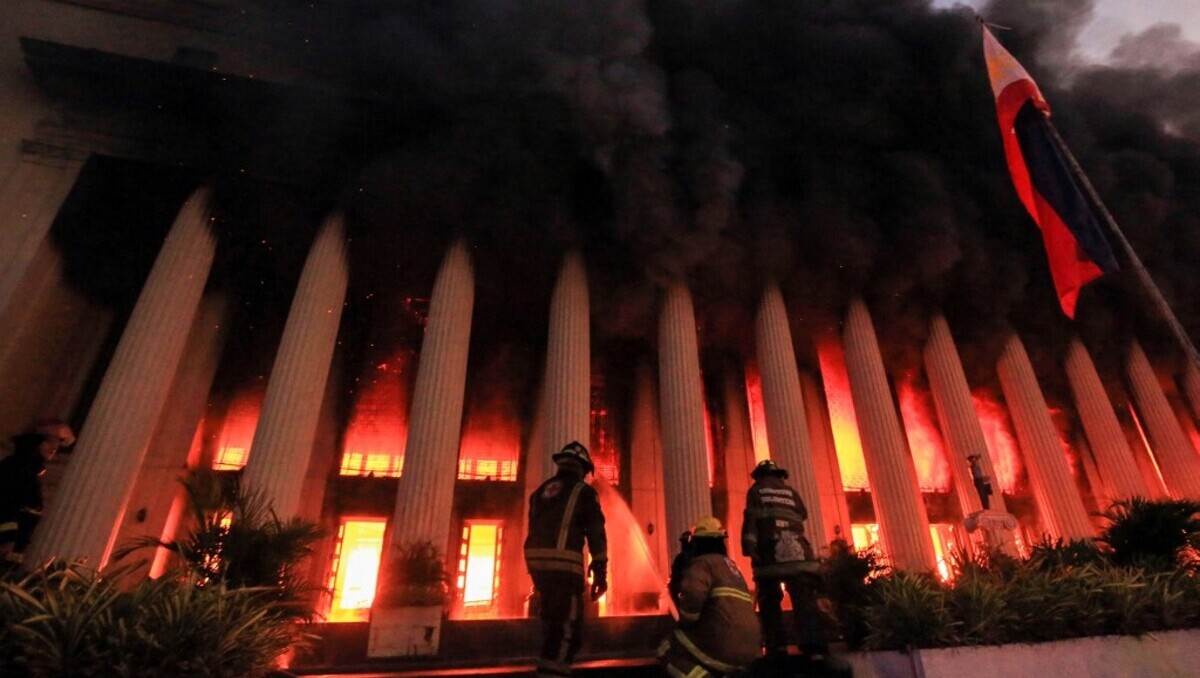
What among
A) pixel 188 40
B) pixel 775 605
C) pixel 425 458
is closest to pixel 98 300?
pixel 188 40

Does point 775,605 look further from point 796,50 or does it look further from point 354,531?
point 796,50

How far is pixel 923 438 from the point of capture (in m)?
19.8

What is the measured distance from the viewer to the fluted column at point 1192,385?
19.1 m

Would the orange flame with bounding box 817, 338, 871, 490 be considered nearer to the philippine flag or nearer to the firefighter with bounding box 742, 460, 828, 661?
the philippine flag

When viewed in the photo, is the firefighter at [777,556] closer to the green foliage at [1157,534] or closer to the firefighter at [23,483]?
the green foliage at [1157,534]

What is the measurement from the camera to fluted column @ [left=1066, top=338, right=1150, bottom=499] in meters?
16.3

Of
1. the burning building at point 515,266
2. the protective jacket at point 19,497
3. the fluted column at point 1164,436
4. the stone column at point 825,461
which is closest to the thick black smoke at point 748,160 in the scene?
the burning building at point 515,266

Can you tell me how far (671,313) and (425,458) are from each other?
676 cm

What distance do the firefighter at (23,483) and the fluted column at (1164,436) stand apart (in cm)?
2479

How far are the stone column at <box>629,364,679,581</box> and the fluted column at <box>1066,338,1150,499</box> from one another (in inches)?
495

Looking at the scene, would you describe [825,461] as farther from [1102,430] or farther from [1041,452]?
[1102,430]

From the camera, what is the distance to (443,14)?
14.5 meters

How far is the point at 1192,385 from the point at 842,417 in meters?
11.8

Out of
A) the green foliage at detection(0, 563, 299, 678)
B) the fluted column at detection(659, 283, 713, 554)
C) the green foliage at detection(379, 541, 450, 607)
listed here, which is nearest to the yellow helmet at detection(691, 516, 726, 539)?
the green foliage at detection(0, 563, 299, 678)
